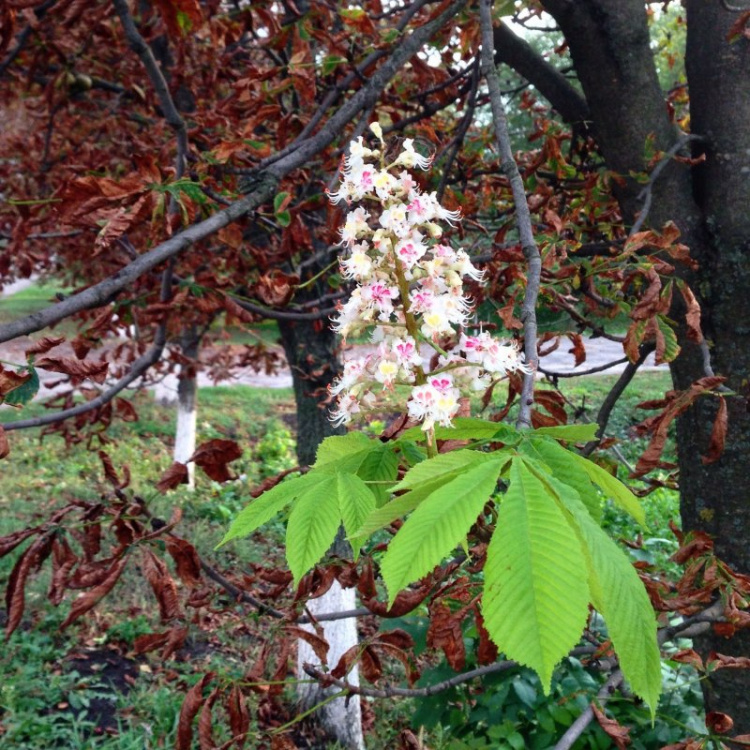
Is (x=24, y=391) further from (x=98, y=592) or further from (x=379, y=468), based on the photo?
(x=379, y=468)

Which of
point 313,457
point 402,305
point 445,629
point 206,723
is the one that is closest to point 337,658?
point 313,457

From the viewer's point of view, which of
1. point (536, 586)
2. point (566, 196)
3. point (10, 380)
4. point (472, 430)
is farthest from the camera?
point (566, 196)

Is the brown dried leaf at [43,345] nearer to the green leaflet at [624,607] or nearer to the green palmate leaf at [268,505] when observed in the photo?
the green palmate leaf at [268,505]


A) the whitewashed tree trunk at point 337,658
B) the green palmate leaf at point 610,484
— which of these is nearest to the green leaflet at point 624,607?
the green palmate leaf at point 610,484

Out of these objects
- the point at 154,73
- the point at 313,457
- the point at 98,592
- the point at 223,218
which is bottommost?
the point at 98,592

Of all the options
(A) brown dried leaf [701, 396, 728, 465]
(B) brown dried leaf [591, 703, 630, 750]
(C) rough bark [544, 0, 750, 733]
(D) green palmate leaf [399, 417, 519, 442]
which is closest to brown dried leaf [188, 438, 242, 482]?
(D) green palmate leaf [399, 417, 519, 442]

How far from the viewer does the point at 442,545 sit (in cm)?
56

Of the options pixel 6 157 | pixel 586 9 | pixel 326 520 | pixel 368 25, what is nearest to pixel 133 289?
pixel 6 157

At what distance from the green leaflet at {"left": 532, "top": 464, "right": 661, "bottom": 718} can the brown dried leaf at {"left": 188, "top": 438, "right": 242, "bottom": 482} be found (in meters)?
1.01

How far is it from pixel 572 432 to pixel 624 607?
185mm

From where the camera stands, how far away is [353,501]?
0.74 metres

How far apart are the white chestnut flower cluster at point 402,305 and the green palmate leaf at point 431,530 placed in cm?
26

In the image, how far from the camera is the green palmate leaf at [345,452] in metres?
0.82

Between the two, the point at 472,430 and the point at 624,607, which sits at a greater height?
the point at 472,430
